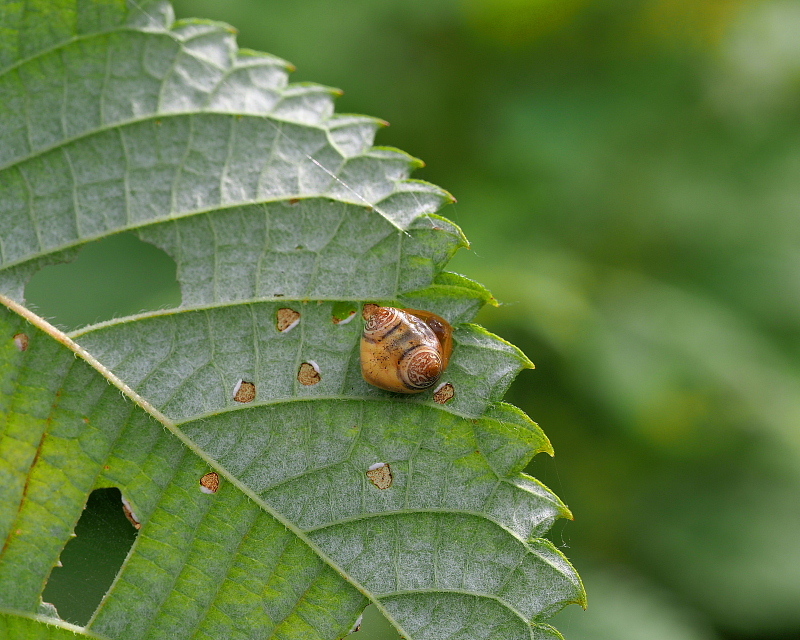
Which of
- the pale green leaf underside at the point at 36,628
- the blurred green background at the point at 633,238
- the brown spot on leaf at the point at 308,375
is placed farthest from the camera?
the blurred green background at the point at 633,238

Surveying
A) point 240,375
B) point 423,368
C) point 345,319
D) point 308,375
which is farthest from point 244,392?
point 423,368

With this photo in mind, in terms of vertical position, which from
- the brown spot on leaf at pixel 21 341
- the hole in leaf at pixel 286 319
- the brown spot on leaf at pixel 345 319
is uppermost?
the brown spot on leaf at pixel 345 319

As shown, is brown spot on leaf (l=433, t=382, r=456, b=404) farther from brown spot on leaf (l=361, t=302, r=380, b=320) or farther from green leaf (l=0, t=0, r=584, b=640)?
brown spot on leaf (l=361, t=302, r=380, b=320)

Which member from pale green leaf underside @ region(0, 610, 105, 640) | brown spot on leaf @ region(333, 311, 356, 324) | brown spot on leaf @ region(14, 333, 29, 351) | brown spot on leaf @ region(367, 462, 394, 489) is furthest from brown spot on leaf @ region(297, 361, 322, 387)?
pale green leaf underside @ region(0, 610, 105, 640)

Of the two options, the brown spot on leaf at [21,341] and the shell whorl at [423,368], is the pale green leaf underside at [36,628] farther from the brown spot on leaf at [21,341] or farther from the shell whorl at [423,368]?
the shell whorl at [423,368]

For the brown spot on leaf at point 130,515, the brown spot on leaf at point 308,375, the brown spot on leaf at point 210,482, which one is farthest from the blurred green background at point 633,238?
the brown spot on leaf at point 130,515

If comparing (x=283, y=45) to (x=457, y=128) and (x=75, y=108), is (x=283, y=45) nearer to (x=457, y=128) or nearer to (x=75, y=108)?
(x=457, y=128)

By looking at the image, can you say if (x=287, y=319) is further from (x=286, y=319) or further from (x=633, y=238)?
(x=633, y=238)

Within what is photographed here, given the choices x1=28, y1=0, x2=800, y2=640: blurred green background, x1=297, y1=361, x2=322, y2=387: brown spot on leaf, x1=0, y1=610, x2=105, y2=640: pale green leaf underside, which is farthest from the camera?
x1=28, y1=0, x2=800, y2=640: blurred green background
